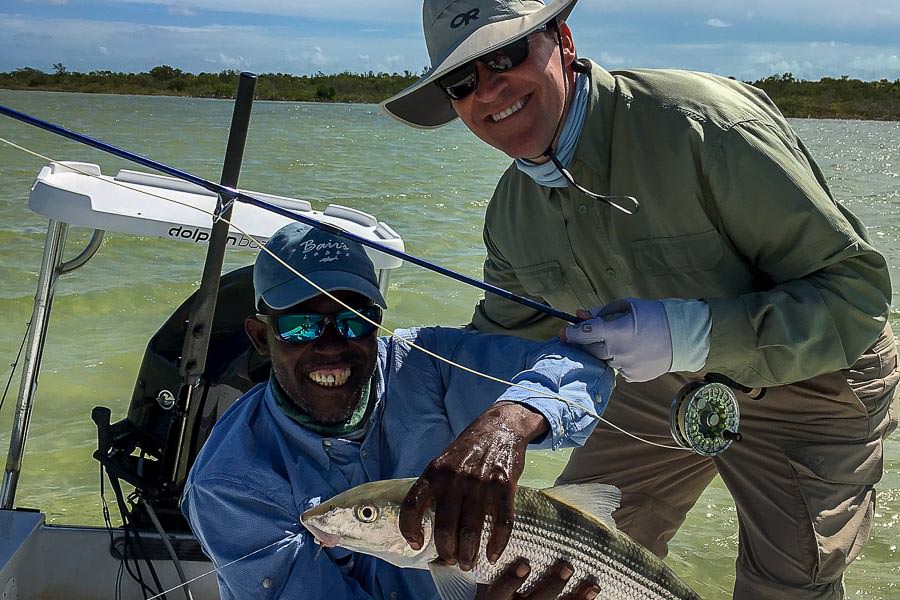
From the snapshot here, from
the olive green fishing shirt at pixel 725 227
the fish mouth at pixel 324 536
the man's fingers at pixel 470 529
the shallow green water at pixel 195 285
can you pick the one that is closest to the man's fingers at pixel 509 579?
the man's fingers at pixel 470 529

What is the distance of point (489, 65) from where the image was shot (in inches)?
114

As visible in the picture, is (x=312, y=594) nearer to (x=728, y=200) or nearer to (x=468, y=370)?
(x=468, y=370)

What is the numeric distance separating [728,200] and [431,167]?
23874mm

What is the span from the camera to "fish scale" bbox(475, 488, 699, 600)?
7.17 ft

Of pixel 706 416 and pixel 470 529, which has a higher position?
pixel 706 416

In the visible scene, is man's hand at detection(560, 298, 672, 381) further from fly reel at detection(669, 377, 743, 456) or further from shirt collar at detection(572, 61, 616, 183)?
shirt collar at detection(572, 61, 616, 183)

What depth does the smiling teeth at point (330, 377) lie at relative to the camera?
9.02 ft

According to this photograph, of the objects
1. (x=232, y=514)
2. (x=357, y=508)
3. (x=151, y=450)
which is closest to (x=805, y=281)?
(x=357, y=508)

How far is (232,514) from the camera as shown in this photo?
255 cm

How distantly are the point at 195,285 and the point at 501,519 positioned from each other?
937cm

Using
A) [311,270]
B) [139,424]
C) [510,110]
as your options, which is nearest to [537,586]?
[311,270]

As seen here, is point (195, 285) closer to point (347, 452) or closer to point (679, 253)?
point (347, 452)

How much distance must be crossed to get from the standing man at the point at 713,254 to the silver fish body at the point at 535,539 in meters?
0.55

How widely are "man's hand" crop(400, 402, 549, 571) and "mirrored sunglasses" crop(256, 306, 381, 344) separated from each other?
2.47 ft
